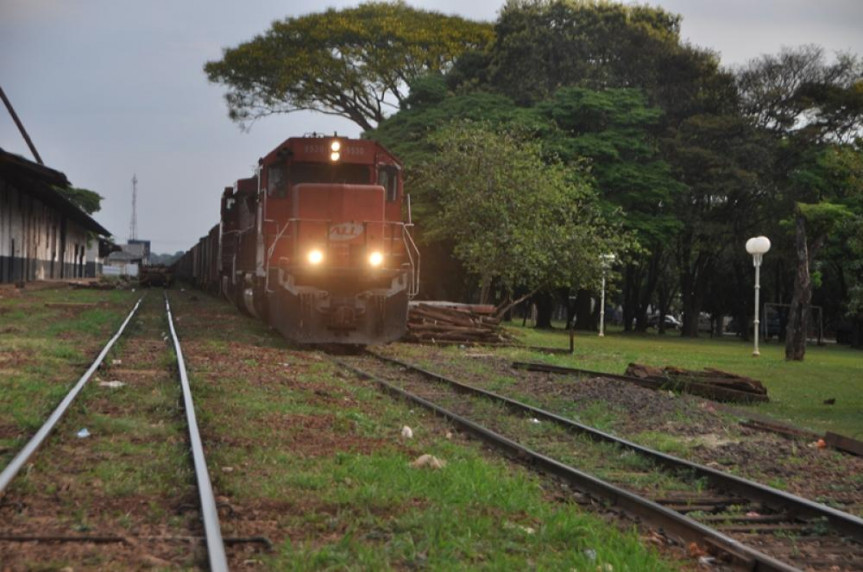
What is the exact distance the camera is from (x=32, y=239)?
158 feet

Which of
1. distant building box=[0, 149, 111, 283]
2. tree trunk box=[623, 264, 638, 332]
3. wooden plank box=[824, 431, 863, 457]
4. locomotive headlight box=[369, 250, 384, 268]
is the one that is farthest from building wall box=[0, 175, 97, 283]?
wooden plank box=[824, 431, 863, 457]

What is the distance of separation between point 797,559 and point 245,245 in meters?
18.3

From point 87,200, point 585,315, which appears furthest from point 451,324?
point 87,200

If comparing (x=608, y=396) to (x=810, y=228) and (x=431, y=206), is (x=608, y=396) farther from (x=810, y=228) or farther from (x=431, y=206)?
(x=431, y=206)

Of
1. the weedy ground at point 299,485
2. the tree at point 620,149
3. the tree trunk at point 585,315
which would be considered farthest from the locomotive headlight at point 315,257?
the tree trunk at point 585,315

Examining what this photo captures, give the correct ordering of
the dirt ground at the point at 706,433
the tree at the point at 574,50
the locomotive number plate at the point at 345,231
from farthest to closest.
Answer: the tree at the point at 574,50 → the locomotive number plate at the point at 345,231 → the dirt ground at the point at 706,433

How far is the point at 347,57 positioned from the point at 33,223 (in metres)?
16.4

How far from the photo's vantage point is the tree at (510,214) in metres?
30.7

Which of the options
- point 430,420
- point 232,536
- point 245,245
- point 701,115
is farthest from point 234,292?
point 701,115

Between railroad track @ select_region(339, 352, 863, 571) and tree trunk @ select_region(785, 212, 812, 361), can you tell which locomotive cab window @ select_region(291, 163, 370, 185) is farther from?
tree trunk @ select_region(785, 212, 812, 361)

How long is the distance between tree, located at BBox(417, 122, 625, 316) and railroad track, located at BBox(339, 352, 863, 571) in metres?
19.4

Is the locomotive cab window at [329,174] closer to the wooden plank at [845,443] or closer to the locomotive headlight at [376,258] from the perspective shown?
the locomotive headlight at [376,258]

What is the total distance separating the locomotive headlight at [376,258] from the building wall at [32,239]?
24667mm

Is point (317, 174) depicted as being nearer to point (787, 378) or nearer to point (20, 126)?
point (787, 378)
